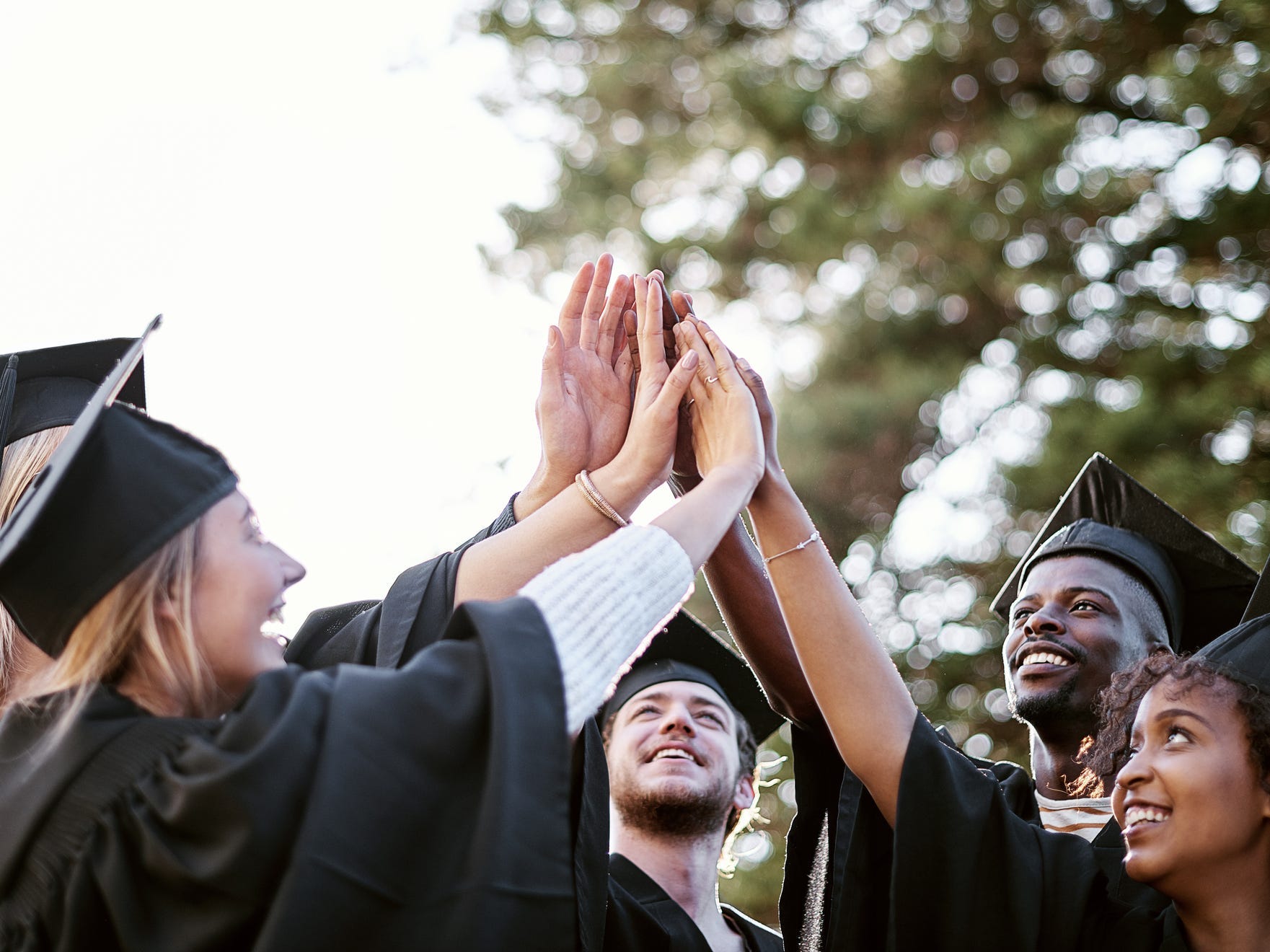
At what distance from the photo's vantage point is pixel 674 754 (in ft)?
14.0

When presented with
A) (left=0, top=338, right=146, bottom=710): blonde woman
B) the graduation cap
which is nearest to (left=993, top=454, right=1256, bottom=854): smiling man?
the graduation cap

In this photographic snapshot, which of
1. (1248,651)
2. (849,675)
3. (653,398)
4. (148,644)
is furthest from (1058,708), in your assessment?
(148,644)

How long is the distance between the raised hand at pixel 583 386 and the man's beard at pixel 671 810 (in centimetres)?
149

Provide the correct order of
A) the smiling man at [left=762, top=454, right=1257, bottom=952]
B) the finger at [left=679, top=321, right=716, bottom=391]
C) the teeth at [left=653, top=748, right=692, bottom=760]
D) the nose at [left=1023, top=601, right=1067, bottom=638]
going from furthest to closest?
the teeth at [left=653, top=748, right=692, bottom=760], the nose at [left=1023, top=601, right=1067, bottom=638], the finger at [left=679, top=321, right=716, bottom=391], the smiling man at [left=762, top=454, right=1257, bottom=952]

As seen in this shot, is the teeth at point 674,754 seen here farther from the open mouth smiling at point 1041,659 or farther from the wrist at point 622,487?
the wrist at point 622,487

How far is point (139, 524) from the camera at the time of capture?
2.13 metres

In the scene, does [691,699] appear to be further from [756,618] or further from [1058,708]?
[756,618]

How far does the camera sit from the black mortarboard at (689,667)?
176 inches

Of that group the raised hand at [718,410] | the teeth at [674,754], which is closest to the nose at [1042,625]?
the teeth at [674,754]

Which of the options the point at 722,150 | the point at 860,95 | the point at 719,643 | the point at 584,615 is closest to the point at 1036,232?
the point at 860,95

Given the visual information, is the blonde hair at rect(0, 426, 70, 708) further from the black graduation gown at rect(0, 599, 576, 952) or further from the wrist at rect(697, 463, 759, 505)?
the wrist at rect(697, 463, 759, 505)

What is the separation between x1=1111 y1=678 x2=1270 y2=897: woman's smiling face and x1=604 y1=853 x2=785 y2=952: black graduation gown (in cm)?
112

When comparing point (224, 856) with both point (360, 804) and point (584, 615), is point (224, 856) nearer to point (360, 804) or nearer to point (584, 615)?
point (360, 804)

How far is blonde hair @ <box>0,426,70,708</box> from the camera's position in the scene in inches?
109
